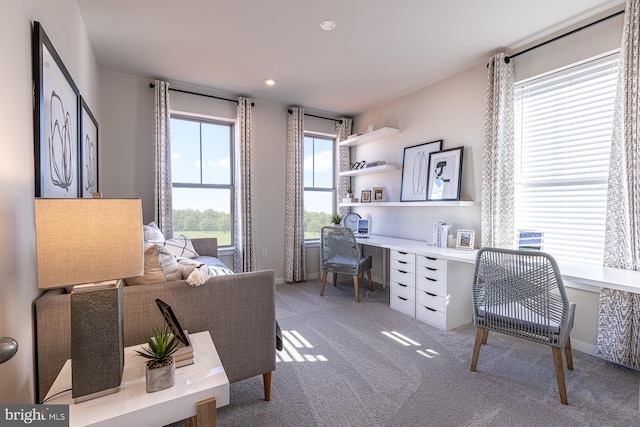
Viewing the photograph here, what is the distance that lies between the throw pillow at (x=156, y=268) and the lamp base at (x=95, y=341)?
1.63 ft

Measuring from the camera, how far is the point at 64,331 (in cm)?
127

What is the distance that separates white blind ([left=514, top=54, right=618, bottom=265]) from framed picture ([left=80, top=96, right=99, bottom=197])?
3504 millimetres

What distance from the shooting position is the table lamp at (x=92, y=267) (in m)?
0.89

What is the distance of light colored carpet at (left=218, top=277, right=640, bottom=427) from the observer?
5.29ft

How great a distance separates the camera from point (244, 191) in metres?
3.91

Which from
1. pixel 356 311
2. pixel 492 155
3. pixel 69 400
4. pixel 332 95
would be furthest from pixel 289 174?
pixel 69 400

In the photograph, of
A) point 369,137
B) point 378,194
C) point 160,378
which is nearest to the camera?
point 160,378

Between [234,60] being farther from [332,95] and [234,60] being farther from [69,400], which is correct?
[69,400]

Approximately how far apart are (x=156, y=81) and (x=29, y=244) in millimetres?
2798

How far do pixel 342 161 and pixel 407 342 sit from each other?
10.0 feet

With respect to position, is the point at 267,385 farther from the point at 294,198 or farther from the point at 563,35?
the point at 563,35

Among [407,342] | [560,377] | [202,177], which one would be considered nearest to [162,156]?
[202,177]

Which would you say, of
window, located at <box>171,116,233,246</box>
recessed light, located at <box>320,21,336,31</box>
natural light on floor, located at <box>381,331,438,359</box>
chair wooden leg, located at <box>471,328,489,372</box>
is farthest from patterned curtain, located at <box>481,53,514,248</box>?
window, located at <box>171,116,233,246</box>

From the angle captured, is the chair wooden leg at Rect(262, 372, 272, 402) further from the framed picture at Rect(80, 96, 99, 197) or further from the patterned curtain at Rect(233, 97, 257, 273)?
the patterned curtain at Rect(233, 97, 257, 273)
